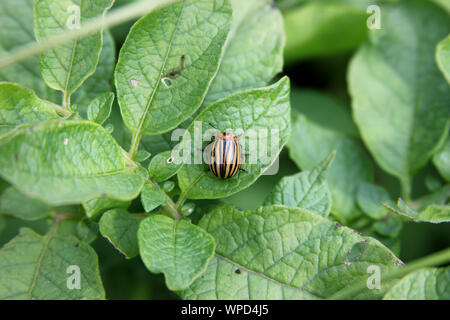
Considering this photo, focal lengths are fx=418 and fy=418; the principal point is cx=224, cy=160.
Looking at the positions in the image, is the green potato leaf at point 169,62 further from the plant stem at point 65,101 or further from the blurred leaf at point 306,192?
the blurred leaf at point 306,192

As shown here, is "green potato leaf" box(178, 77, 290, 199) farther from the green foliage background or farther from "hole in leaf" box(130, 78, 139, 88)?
"hole in leaf" box(130, 78, 139, 88)

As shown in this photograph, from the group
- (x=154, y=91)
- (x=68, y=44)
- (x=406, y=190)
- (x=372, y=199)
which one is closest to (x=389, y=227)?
(x=372, y=199)

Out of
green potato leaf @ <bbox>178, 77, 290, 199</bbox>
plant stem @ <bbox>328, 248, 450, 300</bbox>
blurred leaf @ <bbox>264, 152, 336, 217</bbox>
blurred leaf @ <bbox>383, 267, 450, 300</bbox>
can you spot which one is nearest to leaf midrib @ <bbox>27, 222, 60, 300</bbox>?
green potato leaf @ <bbox>178, 77, 290, 199</bbox>

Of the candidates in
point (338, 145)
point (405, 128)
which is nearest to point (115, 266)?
point (338, 145)

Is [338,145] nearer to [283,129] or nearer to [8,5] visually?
[283,129]
